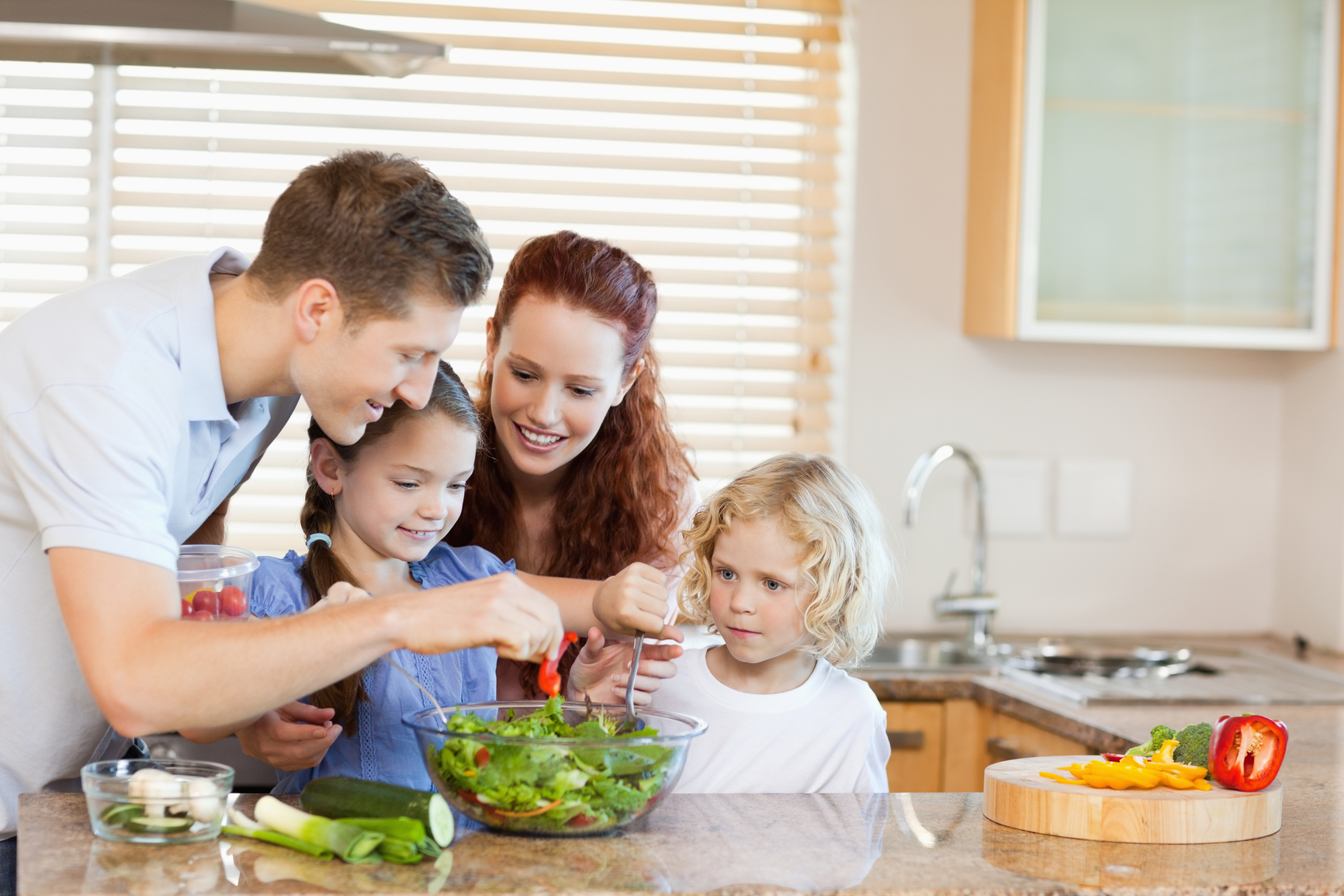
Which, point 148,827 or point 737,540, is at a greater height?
point 737,540

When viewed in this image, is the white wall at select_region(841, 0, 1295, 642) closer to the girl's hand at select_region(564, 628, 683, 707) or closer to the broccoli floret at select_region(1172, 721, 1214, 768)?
the girl's hand at select_region(564, 628, 683, 707)

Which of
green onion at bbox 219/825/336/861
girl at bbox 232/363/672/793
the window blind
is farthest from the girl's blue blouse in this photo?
the window blind

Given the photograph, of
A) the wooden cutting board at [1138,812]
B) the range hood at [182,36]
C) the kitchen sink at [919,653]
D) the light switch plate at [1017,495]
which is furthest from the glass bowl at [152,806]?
the light switch plate at [1017,495]

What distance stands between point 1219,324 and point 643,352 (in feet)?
4.58

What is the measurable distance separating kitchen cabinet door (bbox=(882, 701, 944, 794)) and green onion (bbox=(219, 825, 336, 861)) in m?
1.45

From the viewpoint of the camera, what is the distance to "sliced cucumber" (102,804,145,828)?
3.87 feet

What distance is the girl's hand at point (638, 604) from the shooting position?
58.5 inches

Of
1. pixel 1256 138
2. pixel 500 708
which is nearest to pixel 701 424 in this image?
pixel 1256 138

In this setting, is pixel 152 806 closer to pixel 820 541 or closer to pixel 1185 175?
pixel 820 541

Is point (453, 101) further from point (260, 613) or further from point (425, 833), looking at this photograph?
point (425, 833)

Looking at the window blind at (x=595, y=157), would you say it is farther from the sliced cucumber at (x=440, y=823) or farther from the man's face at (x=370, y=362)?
the sliced cucumber at (x=440, y=823)

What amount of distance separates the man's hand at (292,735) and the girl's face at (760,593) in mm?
480

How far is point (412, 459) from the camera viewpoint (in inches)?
62.0

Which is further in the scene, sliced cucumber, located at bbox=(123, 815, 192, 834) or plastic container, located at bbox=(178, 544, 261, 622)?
plastic container, located at bbox=(178, 544, 261, 622)
